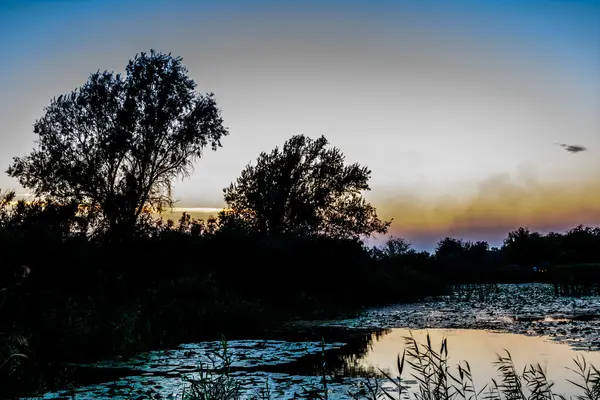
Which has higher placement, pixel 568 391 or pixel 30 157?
pixel 30 157

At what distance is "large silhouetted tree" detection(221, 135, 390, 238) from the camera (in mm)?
42188

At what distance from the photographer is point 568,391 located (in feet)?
32.9

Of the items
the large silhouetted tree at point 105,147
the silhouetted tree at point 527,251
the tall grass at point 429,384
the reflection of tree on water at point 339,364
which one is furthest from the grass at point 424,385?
the silhouetted tree at point 527,251

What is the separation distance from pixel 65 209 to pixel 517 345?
70.5 feet

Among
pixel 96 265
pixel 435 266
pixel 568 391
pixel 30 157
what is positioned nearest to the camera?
pixel 568 391

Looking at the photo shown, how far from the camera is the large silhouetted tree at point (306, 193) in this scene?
42.2 meters

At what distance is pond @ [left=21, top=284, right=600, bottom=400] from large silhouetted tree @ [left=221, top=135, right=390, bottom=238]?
18.9 m

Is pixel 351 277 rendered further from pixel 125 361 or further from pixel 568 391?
pixel 568 391

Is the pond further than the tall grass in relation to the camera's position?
Yes

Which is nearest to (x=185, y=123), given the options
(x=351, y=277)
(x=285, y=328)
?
A: (x=351, y=277)

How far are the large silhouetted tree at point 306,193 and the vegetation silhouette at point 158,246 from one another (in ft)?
0.31

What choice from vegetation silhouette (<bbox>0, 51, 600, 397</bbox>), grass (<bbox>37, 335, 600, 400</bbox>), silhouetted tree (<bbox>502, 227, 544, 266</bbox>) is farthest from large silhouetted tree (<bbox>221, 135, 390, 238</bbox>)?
silhouetted tree (<bbox>502, 227, 544, 266</bbox>)

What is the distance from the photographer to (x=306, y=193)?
43.2 meters

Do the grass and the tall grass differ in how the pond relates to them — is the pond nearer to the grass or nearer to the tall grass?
the grass
